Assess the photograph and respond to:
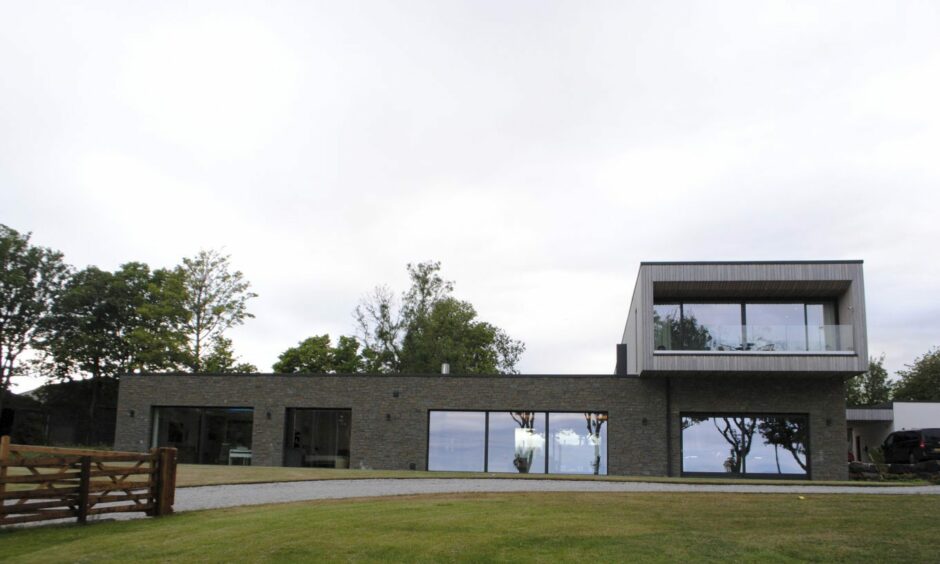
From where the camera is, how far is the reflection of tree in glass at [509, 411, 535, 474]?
25.3 metres

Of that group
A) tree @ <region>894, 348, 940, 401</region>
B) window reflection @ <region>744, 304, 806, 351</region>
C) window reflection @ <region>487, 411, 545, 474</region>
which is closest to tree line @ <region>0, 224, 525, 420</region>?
window reflection @ <region>487, 411, 545, 474</region>

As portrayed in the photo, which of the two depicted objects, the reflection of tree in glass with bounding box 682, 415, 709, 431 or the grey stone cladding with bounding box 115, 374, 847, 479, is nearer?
the grey stone cladding with bounding box 115, 374, 847, 479

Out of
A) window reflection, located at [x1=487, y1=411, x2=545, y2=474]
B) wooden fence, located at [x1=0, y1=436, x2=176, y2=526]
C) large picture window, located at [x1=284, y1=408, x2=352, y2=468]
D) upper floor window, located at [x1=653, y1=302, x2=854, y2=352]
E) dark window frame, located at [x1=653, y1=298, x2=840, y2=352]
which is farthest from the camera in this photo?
large picture window, located at [x1=284, y1=408, x2=352, y2=468]

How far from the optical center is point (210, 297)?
1854 inches

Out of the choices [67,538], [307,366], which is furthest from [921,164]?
[307,366]

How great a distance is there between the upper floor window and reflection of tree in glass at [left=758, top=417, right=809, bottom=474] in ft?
7.98

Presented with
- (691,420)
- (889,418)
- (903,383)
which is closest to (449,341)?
(889,418)

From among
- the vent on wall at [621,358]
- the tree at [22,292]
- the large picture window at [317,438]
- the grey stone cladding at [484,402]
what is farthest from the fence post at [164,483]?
the tree at [22,292]

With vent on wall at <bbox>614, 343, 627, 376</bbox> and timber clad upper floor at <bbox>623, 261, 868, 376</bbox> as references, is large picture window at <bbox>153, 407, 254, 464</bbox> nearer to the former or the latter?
vent on wall at <bbox>614, 343, 627, 376</bbox>

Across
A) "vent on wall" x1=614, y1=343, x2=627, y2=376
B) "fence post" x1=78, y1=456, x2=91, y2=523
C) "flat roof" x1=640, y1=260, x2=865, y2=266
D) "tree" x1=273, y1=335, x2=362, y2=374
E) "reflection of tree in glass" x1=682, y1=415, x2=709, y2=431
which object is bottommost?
"fence post" x1=78, y1=456, x2=91, y2=523

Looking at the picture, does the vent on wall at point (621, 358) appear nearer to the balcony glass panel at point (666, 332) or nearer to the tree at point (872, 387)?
the balcony glass panel at point (666, 332)

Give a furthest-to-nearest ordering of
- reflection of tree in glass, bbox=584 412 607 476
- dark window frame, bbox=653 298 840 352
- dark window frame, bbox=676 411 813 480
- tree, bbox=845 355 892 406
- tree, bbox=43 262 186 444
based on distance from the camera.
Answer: tree, bbox=845 355 892 406
tree, bbox=43 262 186 444
reflection of tree in glass, bbox=584 412 607 476
dark window frame, bbox=653 298 840 352
dark window frame, bbox=676 411 813 480

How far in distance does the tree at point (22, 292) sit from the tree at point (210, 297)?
29.5 ft

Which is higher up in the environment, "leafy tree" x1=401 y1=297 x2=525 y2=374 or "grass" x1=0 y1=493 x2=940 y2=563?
"leafy tree" x1=401 y1=297 x2=525 y2=374
